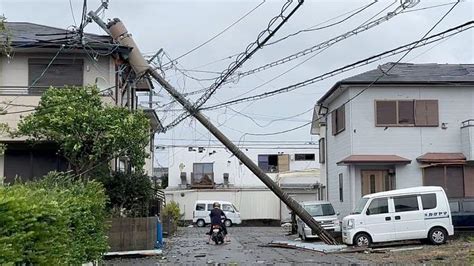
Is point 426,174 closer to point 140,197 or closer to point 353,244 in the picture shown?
point 353,244

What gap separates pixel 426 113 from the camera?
26922mm

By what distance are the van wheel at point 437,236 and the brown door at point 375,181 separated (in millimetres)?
5120

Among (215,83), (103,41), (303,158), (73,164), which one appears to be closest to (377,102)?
(215,83)

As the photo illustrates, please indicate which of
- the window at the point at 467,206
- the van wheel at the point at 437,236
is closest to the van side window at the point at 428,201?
the van wheel at the point at 437,236

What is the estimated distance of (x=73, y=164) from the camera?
19859 millimetres

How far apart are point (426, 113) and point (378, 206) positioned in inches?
239

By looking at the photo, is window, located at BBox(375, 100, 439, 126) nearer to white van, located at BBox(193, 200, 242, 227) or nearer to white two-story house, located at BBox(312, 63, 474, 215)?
white two-story house, located at BBox(312, 63, 474, 215)

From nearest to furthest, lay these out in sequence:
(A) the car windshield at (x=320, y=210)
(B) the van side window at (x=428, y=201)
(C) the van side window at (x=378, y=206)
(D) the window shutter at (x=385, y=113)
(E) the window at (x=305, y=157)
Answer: (B) the van side window at (x=428, y=201), (C) the van side window at (x=378, y=206), (D) the window shutter at (x=385, y=113), (A) the car windshield at (x=320, y=210), (E) the window at (x=305, y=157)

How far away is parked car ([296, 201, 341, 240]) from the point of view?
26125mm

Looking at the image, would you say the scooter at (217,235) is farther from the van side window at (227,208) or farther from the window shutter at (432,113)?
the van side window at (227,208)

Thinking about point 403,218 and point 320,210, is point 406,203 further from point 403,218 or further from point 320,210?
point 320,210

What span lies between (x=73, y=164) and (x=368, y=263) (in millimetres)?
9078

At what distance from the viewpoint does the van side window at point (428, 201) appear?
73.5 ft

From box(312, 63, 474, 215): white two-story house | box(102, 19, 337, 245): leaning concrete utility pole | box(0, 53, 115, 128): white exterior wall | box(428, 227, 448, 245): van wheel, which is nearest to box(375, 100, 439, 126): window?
box(312, 63, 474, 215): white two-story house
